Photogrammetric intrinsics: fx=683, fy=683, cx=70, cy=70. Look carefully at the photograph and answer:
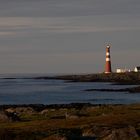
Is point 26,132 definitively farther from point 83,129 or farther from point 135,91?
point 135,91

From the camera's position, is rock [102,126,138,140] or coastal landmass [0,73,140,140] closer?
rock [102,126,138,140]

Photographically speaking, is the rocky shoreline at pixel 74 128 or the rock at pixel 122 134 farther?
the rocky shoreline at pixel 74 128

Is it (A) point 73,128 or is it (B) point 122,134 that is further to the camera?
(A) point 73,128

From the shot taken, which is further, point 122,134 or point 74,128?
point 74,128

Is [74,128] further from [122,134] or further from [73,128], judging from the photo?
[122,134]

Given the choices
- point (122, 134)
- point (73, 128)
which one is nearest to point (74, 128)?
point (73, 128)

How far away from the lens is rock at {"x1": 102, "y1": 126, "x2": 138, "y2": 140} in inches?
1437

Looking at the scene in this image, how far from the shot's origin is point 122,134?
36.9 metres

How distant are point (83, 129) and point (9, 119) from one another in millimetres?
10109

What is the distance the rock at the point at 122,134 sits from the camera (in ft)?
120

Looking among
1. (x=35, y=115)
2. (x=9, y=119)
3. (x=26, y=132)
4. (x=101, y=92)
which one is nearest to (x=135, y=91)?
(x=101, y=92)

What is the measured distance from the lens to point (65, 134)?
37969mm

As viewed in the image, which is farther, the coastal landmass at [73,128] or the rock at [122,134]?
the coastal landmass at [73,128]

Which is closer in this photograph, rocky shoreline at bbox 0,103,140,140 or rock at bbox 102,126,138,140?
rock at bbox 102,126,138,140
